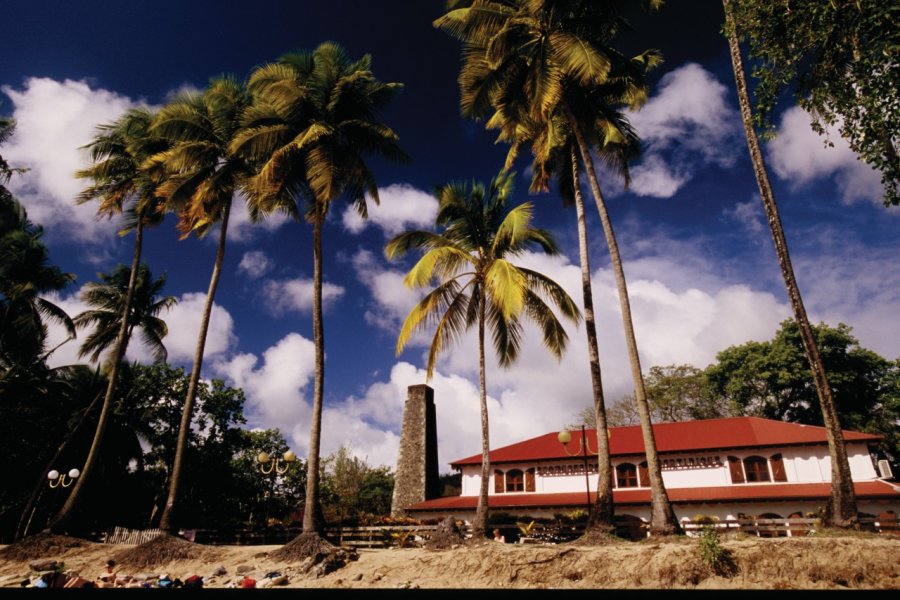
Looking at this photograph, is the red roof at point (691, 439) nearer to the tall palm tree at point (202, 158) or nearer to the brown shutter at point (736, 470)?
the brown shutter at point (736, 470)

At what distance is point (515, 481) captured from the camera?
86.9 feet

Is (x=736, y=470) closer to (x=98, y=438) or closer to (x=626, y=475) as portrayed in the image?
(x=626, y=475)

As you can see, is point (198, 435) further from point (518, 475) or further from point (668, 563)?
point (668, 563)

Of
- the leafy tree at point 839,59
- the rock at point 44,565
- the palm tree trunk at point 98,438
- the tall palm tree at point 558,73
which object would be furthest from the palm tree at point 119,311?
the leafy tree at point 839,59

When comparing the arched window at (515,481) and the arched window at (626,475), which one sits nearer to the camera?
the arched window at (626,475)

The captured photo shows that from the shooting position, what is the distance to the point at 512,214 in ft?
58.4

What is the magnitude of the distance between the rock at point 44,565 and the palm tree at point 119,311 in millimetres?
13690

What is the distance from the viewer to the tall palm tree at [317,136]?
54.1ft

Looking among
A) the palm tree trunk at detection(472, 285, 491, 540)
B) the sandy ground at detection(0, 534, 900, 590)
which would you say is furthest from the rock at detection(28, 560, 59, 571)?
the palm tree trunk at detection(472, 285, 491, 540)

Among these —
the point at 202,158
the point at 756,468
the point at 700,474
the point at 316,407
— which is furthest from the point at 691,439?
the point at 202,158

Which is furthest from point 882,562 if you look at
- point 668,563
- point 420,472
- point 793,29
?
point 420,472

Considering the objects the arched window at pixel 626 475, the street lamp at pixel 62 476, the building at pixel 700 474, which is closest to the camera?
the street lamp at pixel 62 476

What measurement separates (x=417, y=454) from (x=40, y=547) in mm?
16108

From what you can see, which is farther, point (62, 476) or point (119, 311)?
point (119, 311)
